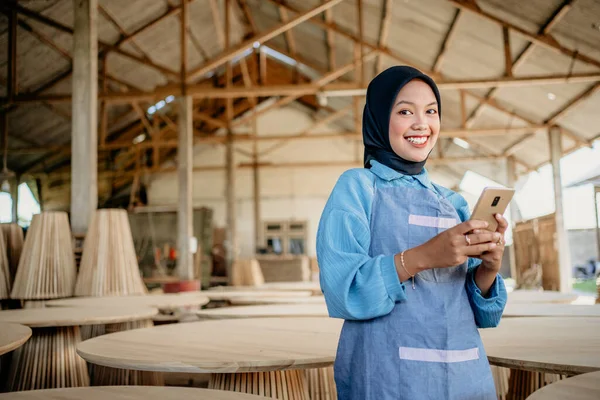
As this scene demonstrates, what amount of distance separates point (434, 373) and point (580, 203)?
1654 cm

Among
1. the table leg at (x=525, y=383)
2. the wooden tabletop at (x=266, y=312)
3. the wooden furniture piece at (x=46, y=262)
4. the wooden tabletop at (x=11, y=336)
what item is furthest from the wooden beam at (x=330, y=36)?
the wooden tabletop at (x=11, y=336)

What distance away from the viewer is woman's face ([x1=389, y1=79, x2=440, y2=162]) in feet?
4.53

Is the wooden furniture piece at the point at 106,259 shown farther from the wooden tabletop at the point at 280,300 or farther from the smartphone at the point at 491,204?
the smartphone at the point at 491,204

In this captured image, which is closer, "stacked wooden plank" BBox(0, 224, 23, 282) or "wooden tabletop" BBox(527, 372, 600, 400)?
"wooden tabletop" BBox(527, 372, 600, 400)

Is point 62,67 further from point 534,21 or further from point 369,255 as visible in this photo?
point 369,255

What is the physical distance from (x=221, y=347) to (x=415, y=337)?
0.93 m

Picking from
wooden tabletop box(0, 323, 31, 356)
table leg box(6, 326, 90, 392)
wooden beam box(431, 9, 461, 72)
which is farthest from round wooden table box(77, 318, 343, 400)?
wooden beam box(431, 9, 461, 72)

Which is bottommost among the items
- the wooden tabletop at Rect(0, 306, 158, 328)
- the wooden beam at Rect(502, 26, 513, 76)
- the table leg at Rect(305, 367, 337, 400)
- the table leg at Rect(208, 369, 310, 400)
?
the table leg at Rect(305, 367, 337, 400)

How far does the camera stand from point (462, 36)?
32.9 feet

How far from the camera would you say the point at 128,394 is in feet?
4.76

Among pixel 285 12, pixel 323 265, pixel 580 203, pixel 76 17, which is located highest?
pixel 285 12

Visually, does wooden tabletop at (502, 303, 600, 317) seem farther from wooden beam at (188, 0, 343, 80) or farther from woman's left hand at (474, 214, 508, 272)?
wooden beam at (188, 0, 343, 80)

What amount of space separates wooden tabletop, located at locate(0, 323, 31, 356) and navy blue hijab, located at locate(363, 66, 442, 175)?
137cm

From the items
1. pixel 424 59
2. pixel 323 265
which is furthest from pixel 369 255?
pixel 424 59
